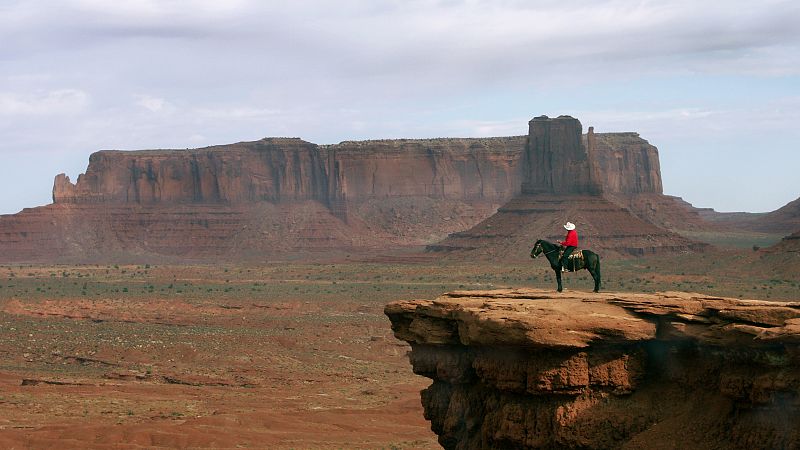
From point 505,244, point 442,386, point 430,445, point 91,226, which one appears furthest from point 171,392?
point 91,226

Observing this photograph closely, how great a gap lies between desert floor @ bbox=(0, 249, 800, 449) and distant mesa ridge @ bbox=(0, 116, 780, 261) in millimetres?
43488

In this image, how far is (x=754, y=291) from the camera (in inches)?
2557

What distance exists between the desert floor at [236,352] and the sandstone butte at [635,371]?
1042 centimetres

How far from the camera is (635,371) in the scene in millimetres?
15875

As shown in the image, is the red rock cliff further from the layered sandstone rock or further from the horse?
the horse

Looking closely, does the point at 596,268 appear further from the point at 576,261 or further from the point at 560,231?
the point at 560,231

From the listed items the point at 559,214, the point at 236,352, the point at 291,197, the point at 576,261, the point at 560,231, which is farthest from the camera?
the point at 291,197

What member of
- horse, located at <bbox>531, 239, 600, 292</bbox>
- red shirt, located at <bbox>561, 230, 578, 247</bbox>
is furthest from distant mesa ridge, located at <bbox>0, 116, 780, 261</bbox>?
red shirt, located at <bbox>561, 230, 578, 247</bbox>

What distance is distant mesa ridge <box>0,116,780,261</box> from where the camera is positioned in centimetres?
14138

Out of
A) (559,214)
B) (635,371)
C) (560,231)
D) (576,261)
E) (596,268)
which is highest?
(559,214)

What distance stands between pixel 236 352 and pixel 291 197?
10493cm

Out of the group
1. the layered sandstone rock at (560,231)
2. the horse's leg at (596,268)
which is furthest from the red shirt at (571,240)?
the layered sandstone rock at (560,231)

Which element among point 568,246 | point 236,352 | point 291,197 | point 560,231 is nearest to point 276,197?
point 291,197

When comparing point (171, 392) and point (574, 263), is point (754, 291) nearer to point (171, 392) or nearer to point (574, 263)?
→ point (171, 392)
